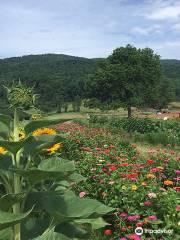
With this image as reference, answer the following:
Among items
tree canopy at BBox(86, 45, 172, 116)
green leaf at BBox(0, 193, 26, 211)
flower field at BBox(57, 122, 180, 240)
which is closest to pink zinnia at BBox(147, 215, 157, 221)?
flower field at BBox(57, 122, 180, 240)

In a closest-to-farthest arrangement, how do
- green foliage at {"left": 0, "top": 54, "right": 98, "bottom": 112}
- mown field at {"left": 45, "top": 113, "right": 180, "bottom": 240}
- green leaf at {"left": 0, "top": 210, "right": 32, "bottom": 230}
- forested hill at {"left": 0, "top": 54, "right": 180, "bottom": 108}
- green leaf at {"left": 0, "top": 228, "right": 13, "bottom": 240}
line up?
1. green leaf at {"left": 0, "top": 210, "right": 32, "bottom": 230}
2. green leaf at {"left": 0, "top": 228, "right": 13, "bottom": 240}
3. mown field at {"left": 45, "top": 113, "right": 180, "bottom": 240}
4. green foliage at {"left": 0, "top": 54, "right": 98, "bottom": 112}
5. forested hill at {"left": 0, "top": 54, "right": 180, "bottom": 108}

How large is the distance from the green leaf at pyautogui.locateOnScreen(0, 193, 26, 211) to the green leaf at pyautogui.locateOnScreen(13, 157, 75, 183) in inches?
4.0

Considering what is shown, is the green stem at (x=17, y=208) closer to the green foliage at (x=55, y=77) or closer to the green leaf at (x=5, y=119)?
the green leaf at (x=5, y=119)

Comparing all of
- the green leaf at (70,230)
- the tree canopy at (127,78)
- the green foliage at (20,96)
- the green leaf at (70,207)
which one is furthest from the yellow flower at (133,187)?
the tree canopy at (127,78)

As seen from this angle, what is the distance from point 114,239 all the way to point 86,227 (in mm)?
2686

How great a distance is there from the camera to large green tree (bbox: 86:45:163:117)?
153 feet

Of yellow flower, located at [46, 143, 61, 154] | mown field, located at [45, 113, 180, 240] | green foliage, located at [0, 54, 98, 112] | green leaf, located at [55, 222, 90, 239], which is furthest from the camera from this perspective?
green foliage, located at [0, 54, 98, 112]

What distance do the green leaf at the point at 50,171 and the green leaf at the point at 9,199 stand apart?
101mm

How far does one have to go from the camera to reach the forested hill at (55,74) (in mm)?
80562

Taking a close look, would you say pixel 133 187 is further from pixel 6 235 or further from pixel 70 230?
pixel 6 235

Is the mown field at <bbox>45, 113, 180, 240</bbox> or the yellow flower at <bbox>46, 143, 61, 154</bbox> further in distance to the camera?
the mown field at <bbox>45, 113, 180, 240</bbox>

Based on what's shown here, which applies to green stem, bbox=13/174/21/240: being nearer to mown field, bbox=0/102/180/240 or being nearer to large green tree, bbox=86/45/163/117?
mown field, bbox=0/102/180/240

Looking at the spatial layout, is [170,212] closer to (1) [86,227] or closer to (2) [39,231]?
(1) [86,227]

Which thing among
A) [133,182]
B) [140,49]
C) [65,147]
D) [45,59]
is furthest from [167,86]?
[133,182]
